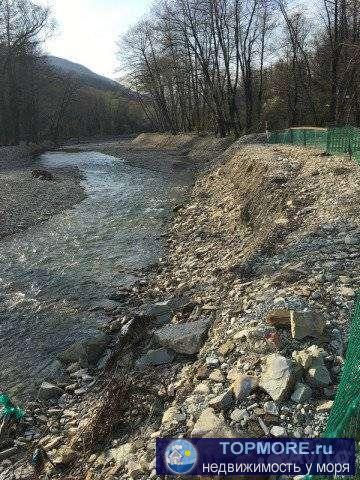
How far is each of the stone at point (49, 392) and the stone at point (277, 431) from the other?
3.10 meters

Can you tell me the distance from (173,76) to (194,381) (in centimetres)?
4252

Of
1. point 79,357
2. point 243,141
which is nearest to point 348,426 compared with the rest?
point 79,357

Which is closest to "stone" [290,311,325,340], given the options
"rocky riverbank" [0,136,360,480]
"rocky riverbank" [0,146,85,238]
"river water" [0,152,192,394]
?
"rocky riverbank" [0,136,360,480]

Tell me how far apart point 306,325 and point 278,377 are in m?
0.94

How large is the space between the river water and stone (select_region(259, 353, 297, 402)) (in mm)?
3365

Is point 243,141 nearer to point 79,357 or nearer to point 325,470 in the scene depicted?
point 79,357

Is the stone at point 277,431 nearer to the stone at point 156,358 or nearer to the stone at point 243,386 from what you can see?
the stone at point 243,386

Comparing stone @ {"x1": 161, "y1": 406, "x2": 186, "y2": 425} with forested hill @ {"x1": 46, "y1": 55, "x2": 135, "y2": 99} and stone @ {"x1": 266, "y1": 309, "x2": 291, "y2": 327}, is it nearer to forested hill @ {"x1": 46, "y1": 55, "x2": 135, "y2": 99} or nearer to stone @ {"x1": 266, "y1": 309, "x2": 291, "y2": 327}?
stone @ {"x1": 266, "y1": 309, "x2": 291, "y2": 327}

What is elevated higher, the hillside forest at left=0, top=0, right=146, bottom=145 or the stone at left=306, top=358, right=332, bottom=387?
the hillside forest at left=0, top=0, right=146, bottom=145

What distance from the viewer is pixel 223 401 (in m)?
4.21

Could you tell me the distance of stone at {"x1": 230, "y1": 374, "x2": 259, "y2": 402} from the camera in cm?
424

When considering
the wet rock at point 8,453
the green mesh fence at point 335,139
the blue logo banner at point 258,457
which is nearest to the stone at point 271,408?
the blue logo banner at point 258,457

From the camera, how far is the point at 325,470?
3.14 meters

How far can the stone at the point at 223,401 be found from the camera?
4184mm
